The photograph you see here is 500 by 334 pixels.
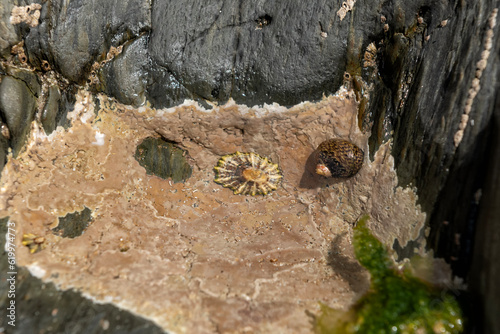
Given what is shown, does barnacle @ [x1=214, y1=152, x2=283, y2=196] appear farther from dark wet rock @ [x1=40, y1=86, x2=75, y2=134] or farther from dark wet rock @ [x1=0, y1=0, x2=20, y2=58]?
dark wet rock @ [x1=0, y1=0, x2=20, y2=58]

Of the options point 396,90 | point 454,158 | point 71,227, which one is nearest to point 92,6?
point 71,227

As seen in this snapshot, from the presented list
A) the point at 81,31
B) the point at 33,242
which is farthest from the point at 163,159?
the point at 81,31

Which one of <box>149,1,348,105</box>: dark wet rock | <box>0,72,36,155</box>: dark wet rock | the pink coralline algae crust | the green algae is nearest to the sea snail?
the pink coralline algae crust

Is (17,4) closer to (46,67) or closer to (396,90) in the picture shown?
(46,67)

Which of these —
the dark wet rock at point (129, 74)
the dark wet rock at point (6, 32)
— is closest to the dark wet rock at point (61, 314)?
the dark wet rock at point (129, 74)

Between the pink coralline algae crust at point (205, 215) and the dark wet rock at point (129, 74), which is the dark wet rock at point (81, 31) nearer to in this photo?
the dark wet rock at point (129, 74)
